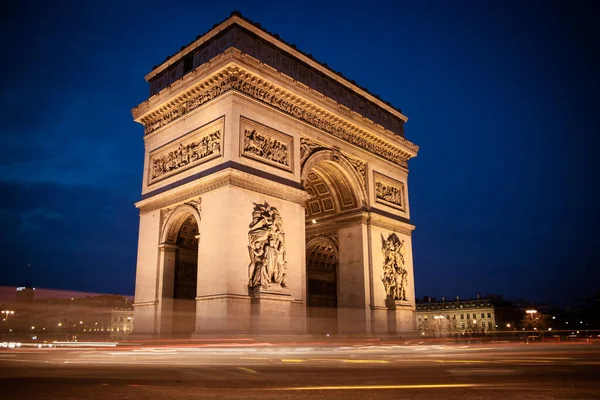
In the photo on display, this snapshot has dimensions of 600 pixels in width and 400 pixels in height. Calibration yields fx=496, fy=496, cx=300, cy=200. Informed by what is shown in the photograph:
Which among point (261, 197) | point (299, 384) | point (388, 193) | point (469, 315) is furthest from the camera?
point (469, 315)

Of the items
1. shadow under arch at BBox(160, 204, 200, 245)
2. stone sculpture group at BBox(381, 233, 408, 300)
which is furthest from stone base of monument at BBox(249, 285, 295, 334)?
stone sculpture group at BBox(381, 233, 408, 300)

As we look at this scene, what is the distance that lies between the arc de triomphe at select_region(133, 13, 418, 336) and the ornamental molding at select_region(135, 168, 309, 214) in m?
0.06

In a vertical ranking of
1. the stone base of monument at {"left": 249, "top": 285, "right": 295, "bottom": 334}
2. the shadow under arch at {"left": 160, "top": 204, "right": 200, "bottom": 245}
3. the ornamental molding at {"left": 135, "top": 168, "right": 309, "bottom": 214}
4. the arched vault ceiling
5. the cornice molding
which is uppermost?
the arched vault ceiling

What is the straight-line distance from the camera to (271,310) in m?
17.9

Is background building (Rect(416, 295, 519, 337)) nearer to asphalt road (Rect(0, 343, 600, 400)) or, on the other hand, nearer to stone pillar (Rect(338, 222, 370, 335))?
stone pillar (Rect(338, 222, 370, 335))

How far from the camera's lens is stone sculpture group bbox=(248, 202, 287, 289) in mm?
18266

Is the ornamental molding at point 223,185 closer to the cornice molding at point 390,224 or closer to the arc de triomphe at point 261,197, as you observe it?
the arc de triomphe at point 261,197

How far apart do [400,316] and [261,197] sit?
1011cm

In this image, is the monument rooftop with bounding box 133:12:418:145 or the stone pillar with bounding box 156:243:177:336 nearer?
the stone pillar with bounding box 156:243:177:336

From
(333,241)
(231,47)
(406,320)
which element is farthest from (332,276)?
(231,47)

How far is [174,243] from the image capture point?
21.1 metres

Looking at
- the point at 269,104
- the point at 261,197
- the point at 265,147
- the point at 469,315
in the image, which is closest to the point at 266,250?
the point at 261,197

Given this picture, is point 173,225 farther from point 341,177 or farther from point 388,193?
point 388,193

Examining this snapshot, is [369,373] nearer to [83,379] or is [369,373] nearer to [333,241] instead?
[83,379]
